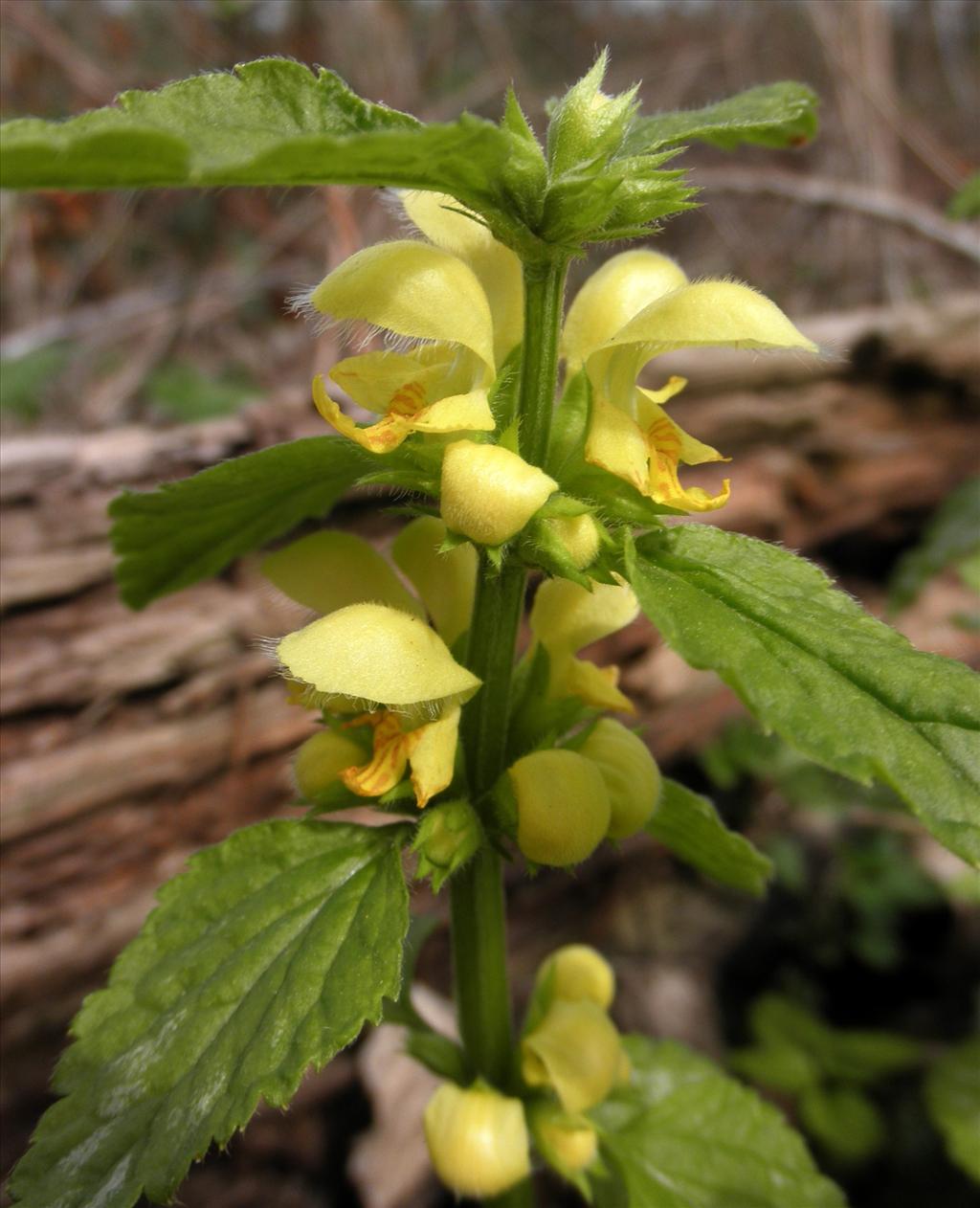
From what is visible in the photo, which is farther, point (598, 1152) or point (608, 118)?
point (598, 1152)

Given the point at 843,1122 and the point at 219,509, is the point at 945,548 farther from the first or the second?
the point at 219,509

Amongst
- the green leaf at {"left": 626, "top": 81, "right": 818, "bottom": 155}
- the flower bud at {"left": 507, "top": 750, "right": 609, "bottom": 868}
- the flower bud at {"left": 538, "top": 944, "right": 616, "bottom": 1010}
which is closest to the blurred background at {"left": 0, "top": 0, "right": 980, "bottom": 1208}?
the green leaf at {"left": 626, "top": 81, "right": 818, "bottom": 155}

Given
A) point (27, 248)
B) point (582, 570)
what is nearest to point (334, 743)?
point (582, 570)

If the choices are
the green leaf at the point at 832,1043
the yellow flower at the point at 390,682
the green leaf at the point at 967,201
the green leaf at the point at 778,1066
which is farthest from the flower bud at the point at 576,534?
the green leaf at the point at 832,1043

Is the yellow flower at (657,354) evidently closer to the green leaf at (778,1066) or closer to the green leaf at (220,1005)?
the green leaf at (220,1005)

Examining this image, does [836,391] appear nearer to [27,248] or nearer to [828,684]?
[828,684]

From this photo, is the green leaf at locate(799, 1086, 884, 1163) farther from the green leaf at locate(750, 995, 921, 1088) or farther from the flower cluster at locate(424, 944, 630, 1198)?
the flower cluster at locate(424, 944, 630, 1198)

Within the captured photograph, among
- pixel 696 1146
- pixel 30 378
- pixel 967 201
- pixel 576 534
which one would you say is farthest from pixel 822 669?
pixel 30 378
